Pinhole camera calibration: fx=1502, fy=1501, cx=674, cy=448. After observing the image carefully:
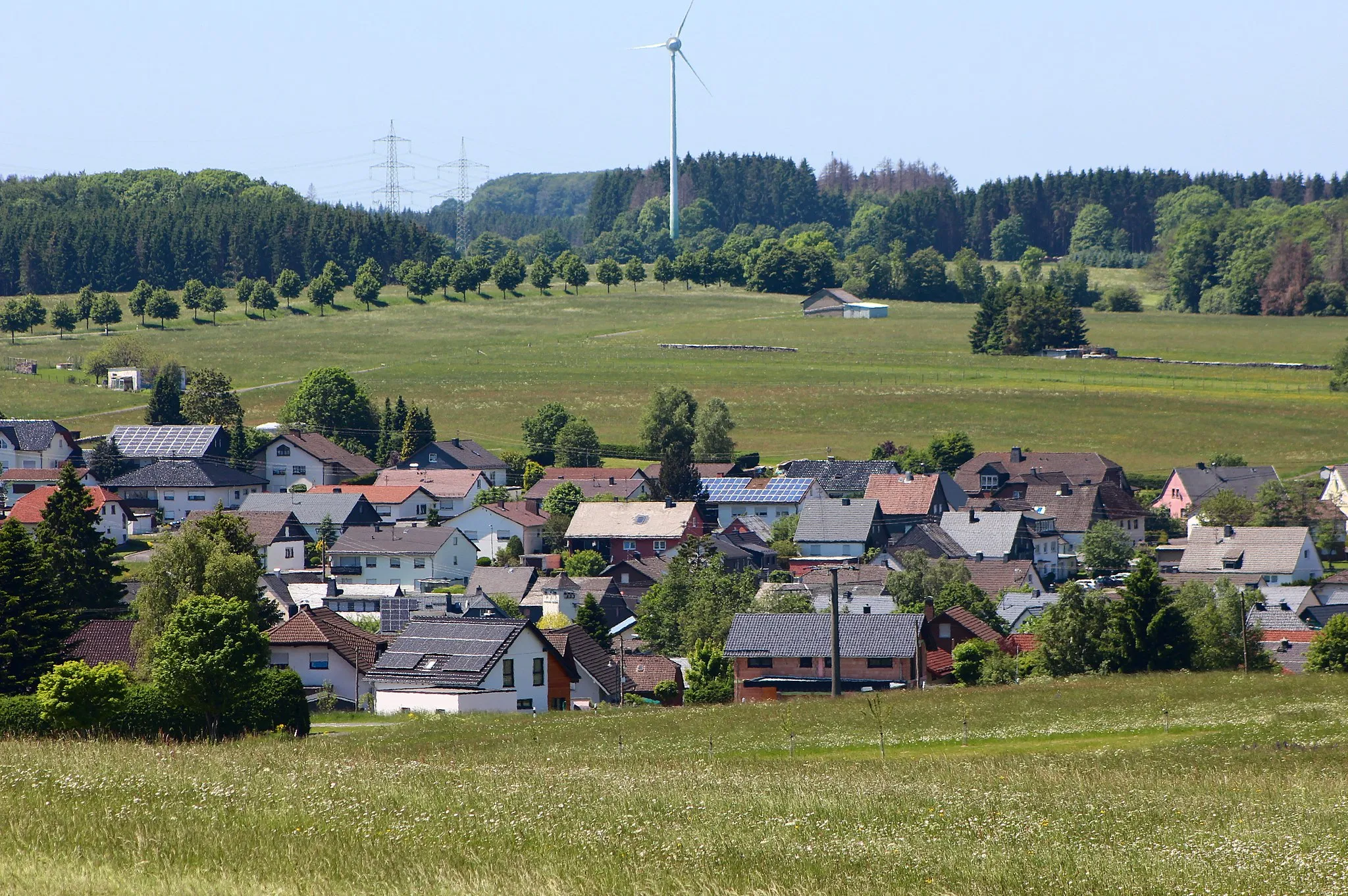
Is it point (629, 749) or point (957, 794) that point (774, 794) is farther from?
point (629, 749)

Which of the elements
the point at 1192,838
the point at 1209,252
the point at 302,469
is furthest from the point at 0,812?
the point at 1209,252

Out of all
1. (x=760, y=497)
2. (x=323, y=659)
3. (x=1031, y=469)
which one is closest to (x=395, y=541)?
(x=760, y=497)

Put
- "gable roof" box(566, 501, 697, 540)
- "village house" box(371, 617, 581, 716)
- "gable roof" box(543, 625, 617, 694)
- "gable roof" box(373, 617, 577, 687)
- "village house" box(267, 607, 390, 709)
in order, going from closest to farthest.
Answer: "village house" box(371, 617, 581, 716)
"gable roof" box(373, 617, 577, 687)
"village house" box(267, 607, 390, 709)
"gable roof" box(543, 625, 617, 694)
"gable roof" box(566, 501, 697, 540)

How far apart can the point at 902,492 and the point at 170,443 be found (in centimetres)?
4875

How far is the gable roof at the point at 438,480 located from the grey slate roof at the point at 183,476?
8.96 metres

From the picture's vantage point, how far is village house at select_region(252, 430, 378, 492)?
327 feet

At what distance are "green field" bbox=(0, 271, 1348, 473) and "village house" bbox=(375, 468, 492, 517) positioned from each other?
40.1ft

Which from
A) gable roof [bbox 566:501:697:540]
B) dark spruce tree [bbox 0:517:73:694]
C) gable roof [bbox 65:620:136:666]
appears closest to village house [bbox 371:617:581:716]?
dark spruce tree [bbox 0:517:73:694]

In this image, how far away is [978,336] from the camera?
143 metres

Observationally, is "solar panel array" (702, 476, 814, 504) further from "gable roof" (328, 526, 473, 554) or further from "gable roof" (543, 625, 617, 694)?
"gable roof" (543, 625, 617, 694)

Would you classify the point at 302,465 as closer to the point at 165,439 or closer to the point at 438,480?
the point at 165,439

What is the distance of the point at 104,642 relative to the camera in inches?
1988

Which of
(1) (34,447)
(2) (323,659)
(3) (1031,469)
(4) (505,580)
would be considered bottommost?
(4) (505,580)

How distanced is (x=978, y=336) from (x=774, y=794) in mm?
131422
